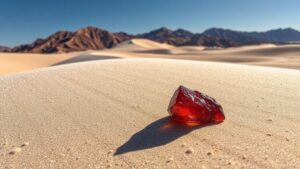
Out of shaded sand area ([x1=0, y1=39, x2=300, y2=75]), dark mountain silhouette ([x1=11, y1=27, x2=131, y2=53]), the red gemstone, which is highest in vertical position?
dark mountain silhouette ([x1=11, y1=27, x2=131, y2=53])

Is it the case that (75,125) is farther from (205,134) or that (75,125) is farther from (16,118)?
(205,134)

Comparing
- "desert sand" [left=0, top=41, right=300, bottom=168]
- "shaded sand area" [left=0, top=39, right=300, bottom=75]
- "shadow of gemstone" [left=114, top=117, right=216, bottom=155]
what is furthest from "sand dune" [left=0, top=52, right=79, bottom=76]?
"shadow of gemstone" [left=114, top=117, right=216, bottom=155]

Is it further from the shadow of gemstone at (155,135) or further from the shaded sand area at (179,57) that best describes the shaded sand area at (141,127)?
the shaded sand area at (179,57)

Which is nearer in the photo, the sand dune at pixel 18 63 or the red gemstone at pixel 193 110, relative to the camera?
the red gemstone at pixel 193 110

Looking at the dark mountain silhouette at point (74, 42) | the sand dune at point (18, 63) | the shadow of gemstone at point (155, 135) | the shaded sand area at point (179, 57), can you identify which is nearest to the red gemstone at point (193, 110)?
the shadow of gemstone at point (155, 135)

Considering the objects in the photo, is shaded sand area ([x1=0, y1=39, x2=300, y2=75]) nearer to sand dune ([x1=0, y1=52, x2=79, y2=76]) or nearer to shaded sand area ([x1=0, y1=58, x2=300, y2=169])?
sand dune ([x1=0, y1=52, x2=79, y2=76])

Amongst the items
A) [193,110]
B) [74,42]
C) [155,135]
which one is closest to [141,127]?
[155,135]

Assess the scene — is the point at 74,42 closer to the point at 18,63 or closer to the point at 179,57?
the point at 179,57

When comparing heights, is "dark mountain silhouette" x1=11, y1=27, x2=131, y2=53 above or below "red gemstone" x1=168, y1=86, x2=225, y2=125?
above
